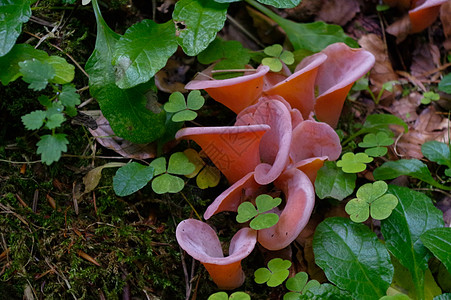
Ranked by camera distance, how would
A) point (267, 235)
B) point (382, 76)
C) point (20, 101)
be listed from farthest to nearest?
point (382, 76)
point (20, 101)
point (267, 235)

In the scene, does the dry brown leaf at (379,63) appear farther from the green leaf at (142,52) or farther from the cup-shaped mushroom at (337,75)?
the green leaf at (142,52)

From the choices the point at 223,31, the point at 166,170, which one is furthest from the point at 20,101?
the point at 223,31

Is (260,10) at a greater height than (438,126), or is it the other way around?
(260,10)

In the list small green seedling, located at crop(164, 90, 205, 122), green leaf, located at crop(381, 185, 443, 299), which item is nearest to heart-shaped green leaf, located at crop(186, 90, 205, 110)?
small green seedling, located at crop(164, 90, 205, 122)

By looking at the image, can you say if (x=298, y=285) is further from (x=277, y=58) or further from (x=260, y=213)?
(x=277, y=58)

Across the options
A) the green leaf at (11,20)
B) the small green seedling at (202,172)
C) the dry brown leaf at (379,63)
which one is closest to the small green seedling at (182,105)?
the small green seedling at (202,172)

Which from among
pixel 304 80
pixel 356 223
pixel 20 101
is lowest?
pixel 356 223

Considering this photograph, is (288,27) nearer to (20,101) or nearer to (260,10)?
(260,10)
